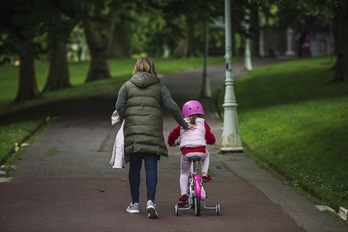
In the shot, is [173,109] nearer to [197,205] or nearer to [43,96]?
[197,205]

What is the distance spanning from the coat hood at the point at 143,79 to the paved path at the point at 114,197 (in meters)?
1.64

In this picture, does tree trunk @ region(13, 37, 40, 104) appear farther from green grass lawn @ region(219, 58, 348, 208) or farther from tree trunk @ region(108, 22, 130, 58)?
tree trunk @ region(108, 22, 130, 58)

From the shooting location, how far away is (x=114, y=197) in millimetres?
12297

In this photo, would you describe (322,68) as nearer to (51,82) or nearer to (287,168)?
(51,82)

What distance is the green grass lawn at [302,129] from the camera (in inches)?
542

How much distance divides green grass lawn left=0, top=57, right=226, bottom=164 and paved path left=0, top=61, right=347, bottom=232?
4.04 feet

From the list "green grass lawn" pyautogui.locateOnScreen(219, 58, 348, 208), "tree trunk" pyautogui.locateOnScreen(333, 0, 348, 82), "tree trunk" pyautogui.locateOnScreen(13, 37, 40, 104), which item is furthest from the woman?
"tree trunk" pyautogui.locateOnScreen(13, 37, 40, 104)

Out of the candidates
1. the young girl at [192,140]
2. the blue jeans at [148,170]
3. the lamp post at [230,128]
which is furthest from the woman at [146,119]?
the lamp post at [230,128]

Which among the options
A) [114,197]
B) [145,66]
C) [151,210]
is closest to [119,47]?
[114,197]

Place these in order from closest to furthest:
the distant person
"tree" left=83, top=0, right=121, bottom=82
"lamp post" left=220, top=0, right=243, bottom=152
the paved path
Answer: the paved path
"lamp post" left=220, top=0, right=243, bottom=152
"tree" left=83, top=0, right=121, bottom=82
the distant person

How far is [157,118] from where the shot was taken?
1048cm

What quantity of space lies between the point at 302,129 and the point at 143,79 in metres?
10.2

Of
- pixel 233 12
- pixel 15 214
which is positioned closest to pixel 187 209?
pixel 15 214

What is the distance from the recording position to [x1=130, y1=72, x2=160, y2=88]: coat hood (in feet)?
34.3
